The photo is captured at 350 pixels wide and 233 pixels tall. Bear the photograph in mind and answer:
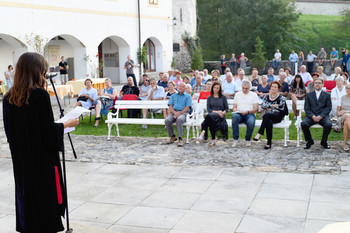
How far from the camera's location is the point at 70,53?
25.9m

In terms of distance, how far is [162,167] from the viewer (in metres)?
7.51

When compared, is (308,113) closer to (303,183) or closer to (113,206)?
(303,183)

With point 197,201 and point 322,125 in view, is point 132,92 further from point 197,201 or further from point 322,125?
point 197,201

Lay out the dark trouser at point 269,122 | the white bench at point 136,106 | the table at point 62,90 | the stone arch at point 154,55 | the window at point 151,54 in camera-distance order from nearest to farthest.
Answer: the dark trouser at point 269,122 → the white bench at point 136,106 → the table at point 62,90 → the stone arch at point 154,55 → the window at point 151,54

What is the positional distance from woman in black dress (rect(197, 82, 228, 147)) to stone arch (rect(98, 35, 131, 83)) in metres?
17.5

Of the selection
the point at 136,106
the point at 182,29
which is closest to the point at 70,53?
the point at 182,29

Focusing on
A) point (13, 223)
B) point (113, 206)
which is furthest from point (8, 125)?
point (113, 206)

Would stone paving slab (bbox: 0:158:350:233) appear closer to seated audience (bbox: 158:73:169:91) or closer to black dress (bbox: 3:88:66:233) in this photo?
black dress (bbox: 3:88:66:233)

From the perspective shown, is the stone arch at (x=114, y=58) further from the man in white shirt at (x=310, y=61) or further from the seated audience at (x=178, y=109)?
the seated audience at (x=178, y=109)

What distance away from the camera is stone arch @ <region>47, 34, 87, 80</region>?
22984 mm

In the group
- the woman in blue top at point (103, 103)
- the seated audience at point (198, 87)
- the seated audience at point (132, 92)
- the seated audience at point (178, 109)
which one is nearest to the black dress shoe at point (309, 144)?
the seated audience at point (178, 109)

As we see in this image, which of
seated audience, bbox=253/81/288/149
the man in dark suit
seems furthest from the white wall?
the man in dark suit

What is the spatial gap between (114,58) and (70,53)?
9.71ft

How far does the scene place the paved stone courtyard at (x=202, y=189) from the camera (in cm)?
501
